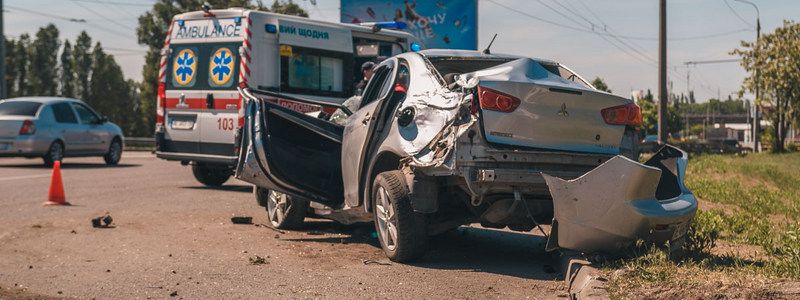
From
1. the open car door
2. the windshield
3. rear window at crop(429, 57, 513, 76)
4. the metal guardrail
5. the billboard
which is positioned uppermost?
the billboard

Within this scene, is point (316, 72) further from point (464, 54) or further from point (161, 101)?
point (464, 54)

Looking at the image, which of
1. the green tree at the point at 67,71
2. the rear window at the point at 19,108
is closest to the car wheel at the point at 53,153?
the rear window at the point at 19,108

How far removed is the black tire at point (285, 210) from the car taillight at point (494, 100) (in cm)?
359

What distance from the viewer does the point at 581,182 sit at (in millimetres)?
7086

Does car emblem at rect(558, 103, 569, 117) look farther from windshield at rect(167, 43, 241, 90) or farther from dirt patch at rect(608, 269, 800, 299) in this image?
windshield at rect(167, 43, 241, 90)

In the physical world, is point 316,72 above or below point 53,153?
above

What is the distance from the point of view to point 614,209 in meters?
7.03

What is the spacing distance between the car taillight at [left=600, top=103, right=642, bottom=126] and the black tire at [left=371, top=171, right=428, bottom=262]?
1.59m

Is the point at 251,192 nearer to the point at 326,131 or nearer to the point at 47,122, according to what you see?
the point at 326,131

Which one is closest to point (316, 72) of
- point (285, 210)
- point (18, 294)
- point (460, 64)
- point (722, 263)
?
point (285, 210)

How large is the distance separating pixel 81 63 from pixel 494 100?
418ft

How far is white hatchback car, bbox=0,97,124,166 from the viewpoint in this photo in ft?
70.9

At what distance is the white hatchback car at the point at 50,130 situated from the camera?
2162cm

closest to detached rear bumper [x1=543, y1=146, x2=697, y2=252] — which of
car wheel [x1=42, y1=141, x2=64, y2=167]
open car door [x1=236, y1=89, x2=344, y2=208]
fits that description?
open car door [x1=236, y1=89, x2=344, y2=208]
